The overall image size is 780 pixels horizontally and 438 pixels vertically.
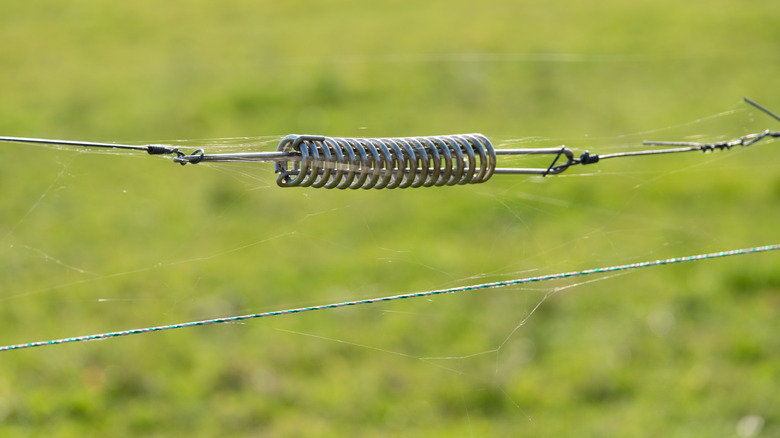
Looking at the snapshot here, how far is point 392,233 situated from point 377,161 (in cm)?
520

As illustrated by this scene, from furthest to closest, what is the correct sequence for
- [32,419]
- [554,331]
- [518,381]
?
1. [554,331]
2. [518,381]
3. [32,419]

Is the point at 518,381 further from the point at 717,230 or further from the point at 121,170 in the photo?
the point at 121,170

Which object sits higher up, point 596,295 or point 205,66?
point 205,66

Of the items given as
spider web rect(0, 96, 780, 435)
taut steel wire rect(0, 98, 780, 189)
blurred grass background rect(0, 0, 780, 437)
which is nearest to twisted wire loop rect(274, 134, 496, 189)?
taut steel wire rect(0, 98, 780, 189)

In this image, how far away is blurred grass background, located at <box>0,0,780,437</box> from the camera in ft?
18.5

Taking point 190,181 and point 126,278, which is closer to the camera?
point 126,278

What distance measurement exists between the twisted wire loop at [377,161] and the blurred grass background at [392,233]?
Result: 2.92 ft

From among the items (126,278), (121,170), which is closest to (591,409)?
(126,278)

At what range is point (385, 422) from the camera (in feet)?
18.2

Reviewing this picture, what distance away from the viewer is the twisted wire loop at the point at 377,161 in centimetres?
257

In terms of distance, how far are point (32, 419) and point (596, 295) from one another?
4054 mm

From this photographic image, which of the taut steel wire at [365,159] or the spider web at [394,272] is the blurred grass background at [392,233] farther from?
the taut steel wire at [365,159]

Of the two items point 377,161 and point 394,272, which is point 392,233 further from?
point 377,161

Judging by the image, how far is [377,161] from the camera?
8.51 ft
